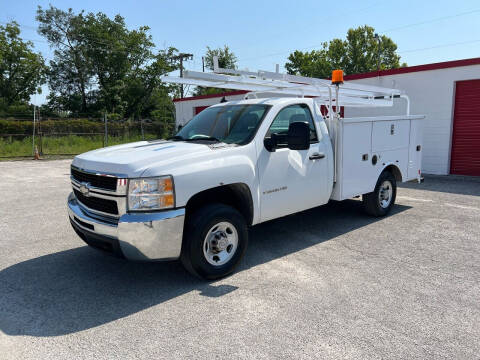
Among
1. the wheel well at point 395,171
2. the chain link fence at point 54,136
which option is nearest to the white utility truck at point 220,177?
the wheel well at point 395,171

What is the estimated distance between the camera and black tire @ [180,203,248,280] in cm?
380

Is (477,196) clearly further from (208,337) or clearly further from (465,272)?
(208,337)

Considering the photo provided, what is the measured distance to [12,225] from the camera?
6.36 m

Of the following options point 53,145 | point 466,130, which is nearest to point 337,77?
point 466,130

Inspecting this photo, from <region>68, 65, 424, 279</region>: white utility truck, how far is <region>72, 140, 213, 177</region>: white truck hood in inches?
0.5

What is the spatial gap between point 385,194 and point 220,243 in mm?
3868

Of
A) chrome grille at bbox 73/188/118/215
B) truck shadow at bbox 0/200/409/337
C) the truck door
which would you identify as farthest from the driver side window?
chrome grille at bbox 73/188/118/215

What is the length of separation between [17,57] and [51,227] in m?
42.0

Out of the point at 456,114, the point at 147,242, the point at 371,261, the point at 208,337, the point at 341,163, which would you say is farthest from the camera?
the point at 456,114

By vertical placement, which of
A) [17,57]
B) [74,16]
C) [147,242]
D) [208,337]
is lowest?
[208,337]

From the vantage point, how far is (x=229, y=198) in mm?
4418

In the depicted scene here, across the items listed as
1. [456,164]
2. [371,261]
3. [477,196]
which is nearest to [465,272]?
[371,261]

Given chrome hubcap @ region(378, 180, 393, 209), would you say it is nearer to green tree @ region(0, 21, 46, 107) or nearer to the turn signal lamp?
the turn signal lamp

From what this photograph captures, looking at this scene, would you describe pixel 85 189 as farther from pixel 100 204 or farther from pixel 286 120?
pixel 286 120
